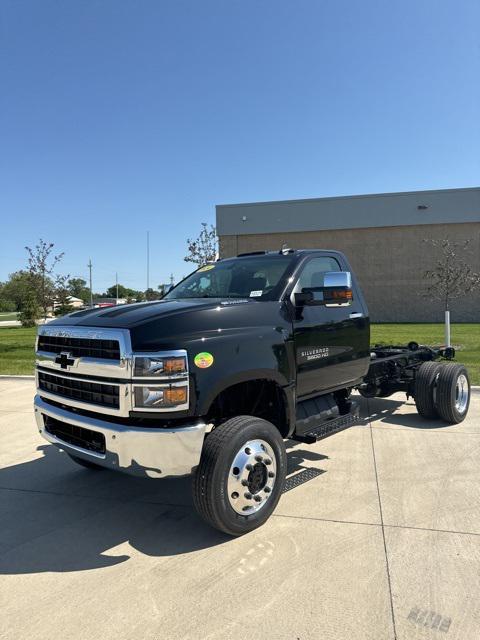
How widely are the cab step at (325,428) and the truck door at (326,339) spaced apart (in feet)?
0.97

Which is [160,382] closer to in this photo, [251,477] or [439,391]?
[251,477]

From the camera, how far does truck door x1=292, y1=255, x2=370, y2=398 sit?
4207mm

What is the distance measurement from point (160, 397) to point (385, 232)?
34.7 meters

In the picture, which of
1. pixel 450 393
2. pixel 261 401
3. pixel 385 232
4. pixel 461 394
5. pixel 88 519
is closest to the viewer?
pixel 88 519

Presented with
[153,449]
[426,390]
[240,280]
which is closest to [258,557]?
[153,449]

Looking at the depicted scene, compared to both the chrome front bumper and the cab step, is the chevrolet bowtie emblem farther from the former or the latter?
the cab step

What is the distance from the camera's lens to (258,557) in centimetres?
321

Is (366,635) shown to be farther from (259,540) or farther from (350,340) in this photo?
(350,340)

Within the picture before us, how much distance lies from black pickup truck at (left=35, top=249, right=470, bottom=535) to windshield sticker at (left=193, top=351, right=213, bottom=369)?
0.4 inches

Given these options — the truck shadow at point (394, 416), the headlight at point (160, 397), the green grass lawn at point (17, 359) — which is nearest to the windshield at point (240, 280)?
the headlight at point (160, 397)

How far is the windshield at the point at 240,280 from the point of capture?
4340mm

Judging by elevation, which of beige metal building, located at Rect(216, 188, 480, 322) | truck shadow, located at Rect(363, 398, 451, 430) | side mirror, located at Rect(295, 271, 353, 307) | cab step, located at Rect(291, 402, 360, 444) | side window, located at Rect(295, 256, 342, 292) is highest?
beige metal building, located at Rect(216, 188, 480, 322)

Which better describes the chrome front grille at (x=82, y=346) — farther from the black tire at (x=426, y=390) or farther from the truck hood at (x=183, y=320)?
the black tire at (x=426, y=390)

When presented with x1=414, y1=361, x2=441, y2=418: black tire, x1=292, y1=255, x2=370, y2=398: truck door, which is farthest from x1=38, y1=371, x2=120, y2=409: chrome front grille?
x1=414, y1=361, x2=441, y2=418: black tire
